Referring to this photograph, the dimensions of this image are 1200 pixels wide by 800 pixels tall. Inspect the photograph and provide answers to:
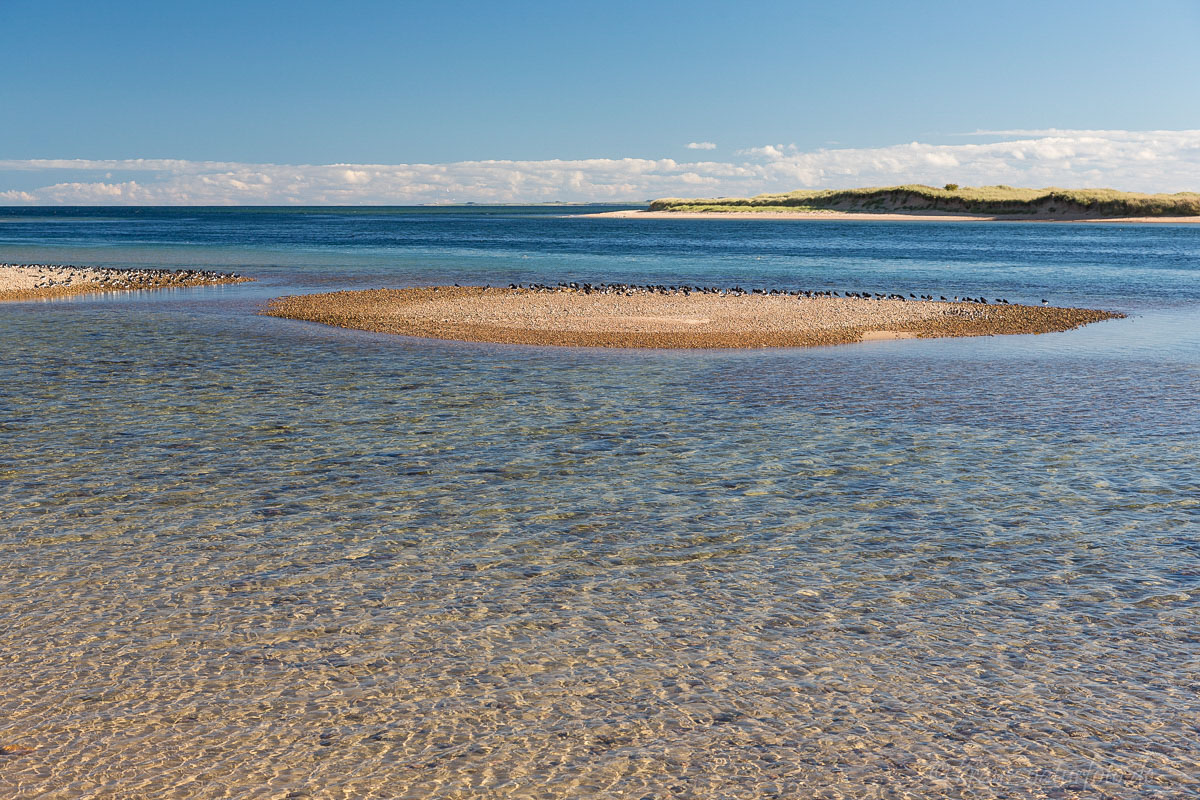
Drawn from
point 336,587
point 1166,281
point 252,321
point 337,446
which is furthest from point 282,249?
point 336,587

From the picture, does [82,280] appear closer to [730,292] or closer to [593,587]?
[730,292]

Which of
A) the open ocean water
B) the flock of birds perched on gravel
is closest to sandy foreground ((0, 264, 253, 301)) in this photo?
the flock of birds perched on gravel

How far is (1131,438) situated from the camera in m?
17.2

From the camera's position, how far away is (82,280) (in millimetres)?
48938

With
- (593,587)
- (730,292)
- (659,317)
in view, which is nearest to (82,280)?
(659,317)

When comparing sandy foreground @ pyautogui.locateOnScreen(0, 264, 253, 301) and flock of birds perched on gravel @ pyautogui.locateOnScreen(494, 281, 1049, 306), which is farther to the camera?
flock of birds perched on gravel @ pyautogui.locateOnScreen(494, 281, 1049, 306)

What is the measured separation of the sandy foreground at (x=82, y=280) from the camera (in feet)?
143

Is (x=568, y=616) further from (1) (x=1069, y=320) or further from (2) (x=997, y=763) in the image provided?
(1) (x=1069, y=320)

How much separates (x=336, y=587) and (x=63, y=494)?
5.53 m

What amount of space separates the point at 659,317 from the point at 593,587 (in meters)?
26.4

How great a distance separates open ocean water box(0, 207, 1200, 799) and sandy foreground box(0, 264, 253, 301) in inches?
961

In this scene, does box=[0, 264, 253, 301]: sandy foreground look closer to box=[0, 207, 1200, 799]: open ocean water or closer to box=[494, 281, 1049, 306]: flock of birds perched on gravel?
box=[494, 281, 1049, 306]: flock of birds perched on gravel

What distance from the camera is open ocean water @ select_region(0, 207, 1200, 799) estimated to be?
707 cm

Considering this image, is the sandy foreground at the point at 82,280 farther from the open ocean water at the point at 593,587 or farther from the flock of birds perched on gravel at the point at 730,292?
the open ocean water at the point at 593,587
